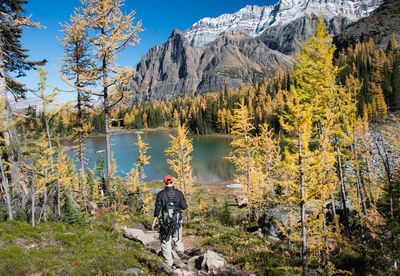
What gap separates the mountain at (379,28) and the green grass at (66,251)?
499 ft

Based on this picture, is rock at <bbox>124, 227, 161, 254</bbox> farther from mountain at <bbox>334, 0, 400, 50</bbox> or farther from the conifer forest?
mountain at <bbox>334, 0, 400, 50</bbox>

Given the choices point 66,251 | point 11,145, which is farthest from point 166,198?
point 11,145

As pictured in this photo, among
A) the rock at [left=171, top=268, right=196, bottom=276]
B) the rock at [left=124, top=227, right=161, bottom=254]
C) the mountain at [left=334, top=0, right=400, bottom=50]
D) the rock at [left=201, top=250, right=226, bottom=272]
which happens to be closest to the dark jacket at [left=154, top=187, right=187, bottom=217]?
the rock at [left=171, top=268, right=196, bottom=276]

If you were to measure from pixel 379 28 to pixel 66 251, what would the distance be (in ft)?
607

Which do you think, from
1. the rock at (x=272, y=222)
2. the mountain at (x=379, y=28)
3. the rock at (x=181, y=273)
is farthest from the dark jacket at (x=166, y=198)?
the mountain at (x=379, y=28)

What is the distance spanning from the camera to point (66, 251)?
6.42 metres

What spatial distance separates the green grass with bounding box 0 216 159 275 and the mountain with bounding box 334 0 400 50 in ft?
499

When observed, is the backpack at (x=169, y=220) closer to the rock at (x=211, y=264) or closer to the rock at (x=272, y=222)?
the rock at (x=211, y=264)

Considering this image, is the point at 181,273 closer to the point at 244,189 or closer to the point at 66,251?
the point at 66,251

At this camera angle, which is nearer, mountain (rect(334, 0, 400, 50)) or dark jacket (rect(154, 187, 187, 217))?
dark jacket (rect(154, 187, 187, 217))

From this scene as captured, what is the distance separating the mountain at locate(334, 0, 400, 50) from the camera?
118475 mm

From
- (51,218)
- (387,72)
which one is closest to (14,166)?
(51,218)

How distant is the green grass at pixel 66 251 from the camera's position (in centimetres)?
539

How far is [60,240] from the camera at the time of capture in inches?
279
